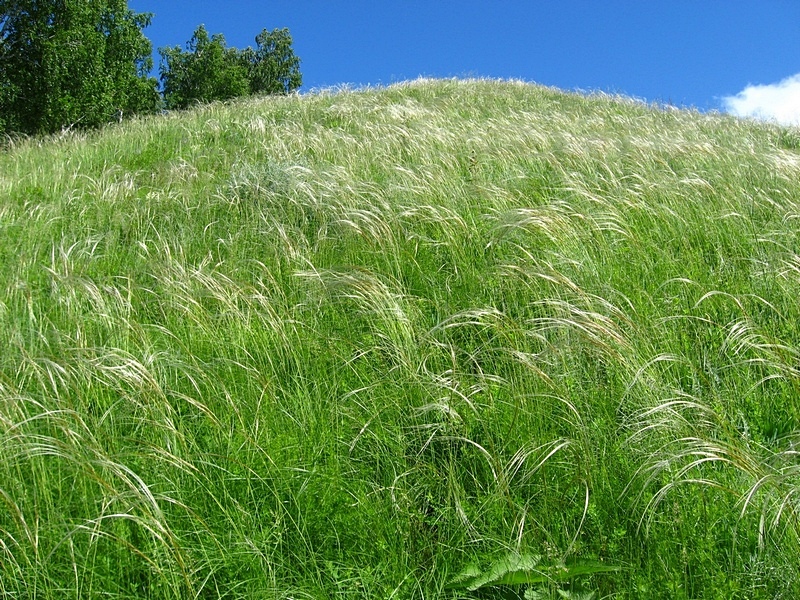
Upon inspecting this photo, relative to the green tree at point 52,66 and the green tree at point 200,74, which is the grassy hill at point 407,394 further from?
the green tree at point 200,74

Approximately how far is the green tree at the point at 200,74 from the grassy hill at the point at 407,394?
1296 inches

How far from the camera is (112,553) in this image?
1950 millimetres

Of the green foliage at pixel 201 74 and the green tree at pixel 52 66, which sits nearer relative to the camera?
the green tree at pixel 52 66

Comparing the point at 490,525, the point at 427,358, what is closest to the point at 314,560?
the point at 490,525

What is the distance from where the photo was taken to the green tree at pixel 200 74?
3556 cm

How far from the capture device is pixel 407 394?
8.61ft

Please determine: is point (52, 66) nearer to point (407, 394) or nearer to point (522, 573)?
point (407, 394)

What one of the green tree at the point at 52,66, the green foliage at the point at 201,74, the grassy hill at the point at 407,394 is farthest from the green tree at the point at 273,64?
the grassy hill at the point at 407,394

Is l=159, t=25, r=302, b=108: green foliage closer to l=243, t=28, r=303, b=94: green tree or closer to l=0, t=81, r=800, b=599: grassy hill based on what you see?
l=243, t=28, r=303, b=94: green tree

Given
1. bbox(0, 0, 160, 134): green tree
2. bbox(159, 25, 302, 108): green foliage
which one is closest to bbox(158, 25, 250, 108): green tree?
bbox(159, 25, 302, 108): green foliage

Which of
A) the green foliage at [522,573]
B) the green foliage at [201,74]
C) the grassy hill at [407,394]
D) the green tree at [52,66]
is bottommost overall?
the green foliage at [522,573]

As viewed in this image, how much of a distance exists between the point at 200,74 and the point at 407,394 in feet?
122

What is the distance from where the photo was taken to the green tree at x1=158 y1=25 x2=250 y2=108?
35.6 metres

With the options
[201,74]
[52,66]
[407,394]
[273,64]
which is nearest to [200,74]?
[201,74]
